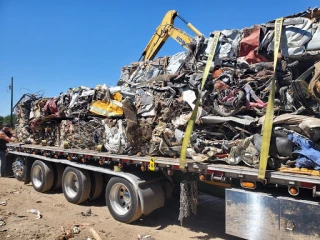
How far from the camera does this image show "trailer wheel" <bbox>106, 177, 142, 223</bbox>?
5254mm

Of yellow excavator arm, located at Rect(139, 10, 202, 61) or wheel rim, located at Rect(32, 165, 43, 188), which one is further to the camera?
yellow excavator arm, located at Rect(139, 10, 202, 61)

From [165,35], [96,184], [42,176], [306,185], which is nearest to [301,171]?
[306,185]

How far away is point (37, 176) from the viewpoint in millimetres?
→ 8508

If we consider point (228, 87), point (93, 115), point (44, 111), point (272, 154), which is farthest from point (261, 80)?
point (44, 111)

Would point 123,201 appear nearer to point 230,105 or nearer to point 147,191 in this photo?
point 147,191

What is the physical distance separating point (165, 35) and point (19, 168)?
22.7 ft

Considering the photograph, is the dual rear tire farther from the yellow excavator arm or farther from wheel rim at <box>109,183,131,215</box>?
the yellow excavator arm

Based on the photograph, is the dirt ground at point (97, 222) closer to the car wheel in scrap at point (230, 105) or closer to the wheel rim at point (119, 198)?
the wheel rim at point (119, 198)

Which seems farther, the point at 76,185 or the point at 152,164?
the point at 76,185

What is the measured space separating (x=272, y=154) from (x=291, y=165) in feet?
0.88

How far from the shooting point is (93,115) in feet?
22.4

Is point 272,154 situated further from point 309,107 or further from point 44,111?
point 44,111

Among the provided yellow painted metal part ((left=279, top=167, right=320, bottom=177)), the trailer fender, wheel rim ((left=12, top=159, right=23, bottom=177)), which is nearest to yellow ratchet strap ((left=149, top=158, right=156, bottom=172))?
the trailer fender

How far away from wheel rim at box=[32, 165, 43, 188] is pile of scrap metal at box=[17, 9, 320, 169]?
236 cm
